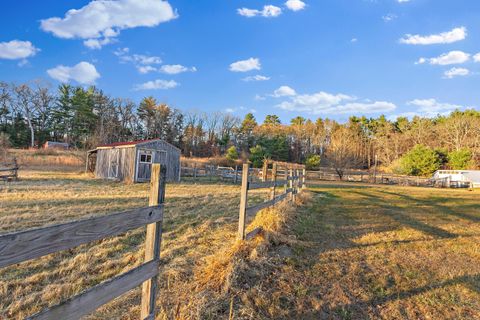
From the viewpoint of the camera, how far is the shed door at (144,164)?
19.0 meters

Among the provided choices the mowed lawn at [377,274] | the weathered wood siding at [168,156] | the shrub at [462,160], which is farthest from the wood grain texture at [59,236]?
the shrub at [462,160]

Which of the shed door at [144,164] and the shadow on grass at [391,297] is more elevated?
the shed door at [144,164]

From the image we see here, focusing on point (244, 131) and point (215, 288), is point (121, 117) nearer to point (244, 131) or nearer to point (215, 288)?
point (244, 131)

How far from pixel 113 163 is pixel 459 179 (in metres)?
37.7

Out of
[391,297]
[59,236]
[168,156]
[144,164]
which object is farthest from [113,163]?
[59,236]

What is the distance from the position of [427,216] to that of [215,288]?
354 inches

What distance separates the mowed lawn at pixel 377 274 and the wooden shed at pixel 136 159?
14.2 meters

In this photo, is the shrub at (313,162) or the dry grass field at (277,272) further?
the shrub at (313,162)

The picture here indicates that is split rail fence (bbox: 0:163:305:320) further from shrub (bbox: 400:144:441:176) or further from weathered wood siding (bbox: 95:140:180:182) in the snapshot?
shrub (bbox: 400:144:441:176)

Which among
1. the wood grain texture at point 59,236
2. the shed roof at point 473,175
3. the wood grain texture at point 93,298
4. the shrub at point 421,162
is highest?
the shrub at point 421,162

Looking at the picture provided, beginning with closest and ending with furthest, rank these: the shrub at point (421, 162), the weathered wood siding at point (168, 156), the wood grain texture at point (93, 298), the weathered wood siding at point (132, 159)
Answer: the wood grain texture at point (93, 298), the weathered wood siding at point (132, 159), the weathered wood siding at point (168, 156), the shrub at point (421, 162)

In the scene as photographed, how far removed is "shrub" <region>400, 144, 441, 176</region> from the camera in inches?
1545

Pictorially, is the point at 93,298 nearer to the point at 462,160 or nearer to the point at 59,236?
the point at 59,236

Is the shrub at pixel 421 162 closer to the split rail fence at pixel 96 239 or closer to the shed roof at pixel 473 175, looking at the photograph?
the shed roof at pixel 473 175
